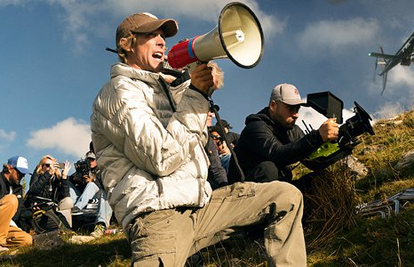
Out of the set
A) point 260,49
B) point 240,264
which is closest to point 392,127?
point 240,264

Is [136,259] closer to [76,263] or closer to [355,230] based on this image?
Result: [355,230]

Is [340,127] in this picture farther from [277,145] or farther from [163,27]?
[163,27]

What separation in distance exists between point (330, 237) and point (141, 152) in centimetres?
250

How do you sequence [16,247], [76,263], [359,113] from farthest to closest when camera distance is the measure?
1. [16,247]
2. [76,263]
3. [359,113]

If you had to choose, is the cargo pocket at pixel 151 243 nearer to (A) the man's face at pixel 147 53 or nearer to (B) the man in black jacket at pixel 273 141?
(A) the man's face at pixel 147 53

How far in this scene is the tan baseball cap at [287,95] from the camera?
4938 millimetres

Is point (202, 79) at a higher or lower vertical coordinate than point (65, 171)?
higher

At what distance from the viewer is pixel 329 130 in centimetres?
401

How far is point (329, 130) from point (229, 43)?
1342 millimetres

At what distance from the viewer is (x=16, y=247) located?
7664 mm

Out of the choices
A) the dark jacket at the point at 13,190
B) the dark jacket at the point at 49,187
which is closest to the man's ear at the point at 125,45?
the dark jacket at the point at 13,190

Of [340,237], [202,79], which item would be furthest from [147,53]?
[340,237]

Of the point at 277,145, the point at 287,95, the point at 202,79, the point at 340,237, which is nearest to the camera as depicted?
the point at 202,79

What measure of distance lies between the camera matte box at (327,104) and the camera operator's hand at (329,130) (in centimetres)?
9
